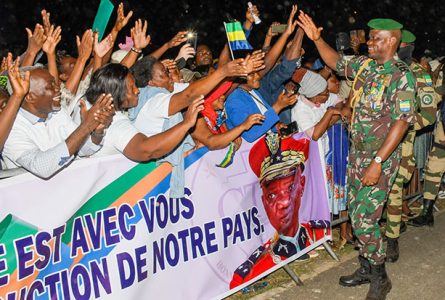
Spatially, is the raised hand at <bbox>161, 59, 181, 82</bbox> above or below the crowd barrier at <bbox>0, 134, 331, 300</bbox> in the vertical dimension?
above

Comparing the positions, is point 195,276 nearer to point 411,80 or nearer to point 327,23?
point 411,80

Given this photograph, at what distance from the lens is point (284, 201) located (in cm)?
523

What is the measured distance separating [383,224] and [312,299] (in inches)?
91.6

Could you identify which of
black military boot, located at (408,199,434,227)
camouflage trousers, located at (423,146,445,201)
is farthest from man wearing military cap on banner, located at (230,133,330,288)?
camouflage trousers, located at (423,146,445,201)

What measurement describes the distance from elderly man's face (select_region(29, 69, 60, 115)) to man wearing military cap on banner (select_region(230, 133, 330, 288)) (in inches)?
70.3

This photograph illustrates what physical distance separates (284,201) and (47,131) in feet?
7.43

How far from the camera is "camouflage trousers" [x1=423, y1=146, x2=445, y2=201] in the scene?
704 centimetres

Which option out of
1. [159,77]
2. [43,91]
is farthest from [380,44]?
[43,91]

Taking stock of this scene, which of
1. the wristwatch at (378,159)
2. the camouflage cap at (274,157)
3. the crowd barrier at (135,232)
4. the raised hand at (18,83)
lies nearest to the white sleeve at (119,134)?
the crowd barrier at (135,232)

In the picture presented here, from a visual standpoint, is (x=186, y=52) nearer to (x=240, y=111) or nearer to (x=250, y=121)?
(x=240, y=111)

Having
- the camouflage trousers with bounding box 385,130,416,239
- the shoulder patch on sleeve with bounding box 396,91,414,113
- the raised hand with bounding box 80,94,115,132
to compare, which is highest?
the raised hand with bounding box 80,94,115,132

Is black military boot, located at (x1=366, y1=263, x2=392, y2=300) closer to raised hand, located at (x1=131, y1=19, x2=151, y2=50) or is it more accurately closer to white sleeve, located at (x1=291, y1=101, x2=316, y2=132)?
white sleeve, located at (x1=291, y1=101, x2=316, y2=132)

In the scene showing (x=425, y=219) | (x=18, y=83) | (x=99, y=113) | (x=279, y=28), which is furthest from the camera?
(x=425, y=219)

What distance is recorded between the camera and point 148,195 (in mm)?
4020
